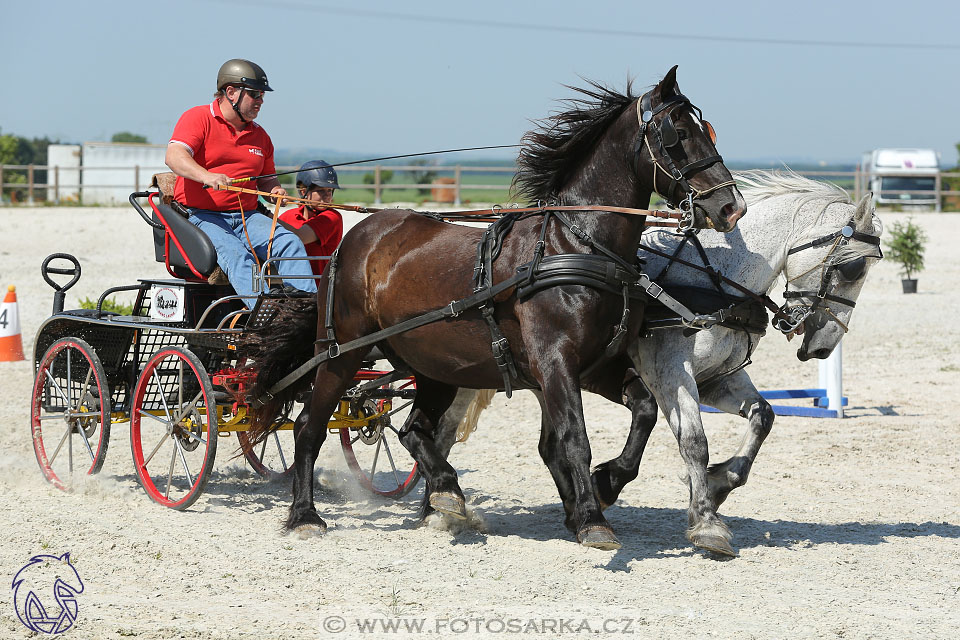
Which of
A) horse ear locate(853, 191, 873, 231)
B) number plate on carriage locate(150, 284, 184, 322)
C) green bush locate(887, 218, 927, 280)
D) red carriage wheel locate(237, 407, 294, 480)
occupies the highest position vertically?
horse ear locate(853, 191, 873, 231)

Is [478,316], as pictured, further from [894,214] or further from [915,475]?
[894,214]

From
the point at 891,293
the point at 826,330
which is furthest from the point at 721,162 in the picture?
the point at 891,293

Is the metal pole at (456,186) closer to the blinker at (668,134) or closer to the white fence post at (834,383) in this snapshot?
the white fence post at (834,383)

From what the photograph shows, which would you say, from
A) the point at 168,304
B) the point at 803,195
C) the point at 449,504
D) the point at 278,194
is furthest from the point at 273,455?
the point at 803,195

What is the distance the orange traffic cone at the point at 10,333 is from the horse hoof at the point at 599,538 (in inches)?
324

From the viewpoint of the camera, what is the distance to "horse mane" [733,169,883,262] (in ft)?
17.1

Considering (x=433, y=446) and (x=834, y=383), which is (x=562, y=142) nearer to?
(x=433, y=446)

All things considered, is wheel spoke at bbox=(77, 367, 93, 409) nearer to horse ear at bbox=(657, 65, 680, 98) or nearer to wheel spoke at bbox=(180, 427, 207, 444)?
wheel spoke at bbox=(180, 427, 207, 444)

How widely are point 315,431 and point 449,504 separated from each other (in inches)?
35.3

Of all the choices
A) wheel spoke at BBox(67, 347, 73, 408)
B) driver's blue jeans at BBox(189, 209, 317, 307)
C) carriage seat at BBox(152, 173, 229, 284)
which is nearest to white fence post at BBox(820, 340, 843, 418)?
driver's blue jeans at BBox(189, 209, 317, 307)

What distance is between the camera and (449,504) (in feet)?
17.7

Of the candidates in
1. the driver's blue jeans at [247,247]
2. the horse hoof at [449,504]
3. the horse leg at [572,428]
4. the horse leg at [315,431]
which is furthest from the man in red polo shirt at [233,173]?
the horse leg at [572,428]

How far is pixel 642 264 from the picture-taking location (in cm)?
534

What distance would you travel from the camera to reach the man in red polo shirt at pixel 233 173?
611 centimetres
